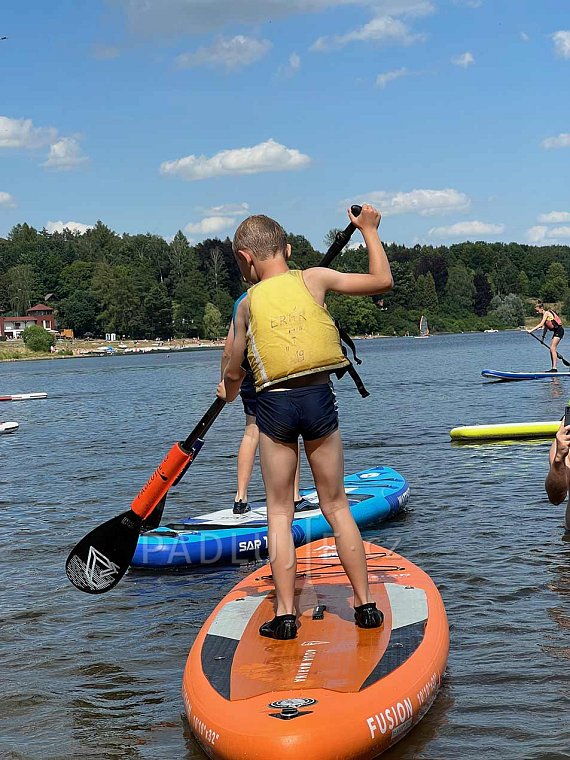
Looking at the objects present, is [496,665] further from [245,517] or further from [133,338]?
[133,338]

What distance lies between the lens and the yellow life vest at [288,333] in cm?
490

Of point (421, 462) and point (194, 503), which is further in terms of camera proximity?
point (421, 462)

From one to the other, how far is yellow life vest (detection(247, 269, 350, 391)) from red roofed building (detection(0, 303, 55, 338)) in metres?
151

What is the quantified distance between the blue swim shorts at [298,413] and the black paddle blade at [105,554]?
2042 millimetres

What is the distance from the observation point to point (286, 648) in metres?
4.98

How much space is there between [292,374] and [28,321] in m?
158

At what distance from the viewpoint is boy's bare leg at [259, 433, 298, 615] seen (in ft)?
16.5

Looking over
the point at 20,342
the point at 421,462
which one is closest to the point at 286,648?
the point at 421,462

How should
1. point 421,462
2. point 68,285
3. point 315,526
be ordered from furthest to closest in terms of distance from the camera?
point 68,285 → point 421,462 → point 315,526

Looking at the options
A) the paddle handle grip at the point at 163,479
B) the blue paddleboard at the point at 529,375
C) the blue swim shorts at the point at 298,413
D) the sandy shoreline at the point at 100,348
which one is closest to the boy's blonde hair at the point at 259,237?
the blue swim shorts at the point at 298,413

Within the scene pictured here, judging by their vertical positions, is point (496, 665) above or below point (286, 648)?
below

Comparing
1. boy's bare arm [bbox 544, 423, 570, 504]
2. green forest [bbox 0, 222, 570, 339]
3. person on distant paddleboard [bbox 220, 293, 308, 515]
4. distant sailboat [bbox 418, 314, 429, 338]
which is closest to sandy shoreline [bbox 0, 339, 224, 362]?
green forest [bbox 0, 222, 570, 339]

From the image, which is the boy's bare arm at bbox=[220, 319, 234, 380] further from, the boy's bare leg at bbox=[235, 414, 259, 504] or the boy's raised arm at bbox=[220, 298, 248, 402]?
the boy's bare leg at bbox=[235, 414, 259, 504]

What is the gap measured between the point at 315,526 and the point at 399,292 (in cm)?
15843
